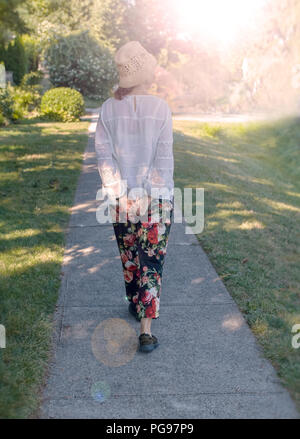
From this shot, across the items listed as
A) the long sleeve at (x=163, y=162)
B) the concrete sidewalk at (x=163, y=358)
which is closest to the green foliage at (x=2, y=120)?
the concrete sidewalk at (x=163, y=358)

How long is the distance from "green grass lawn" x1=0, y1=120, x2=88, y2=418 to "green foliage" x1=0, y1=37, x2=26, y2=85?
10853mm

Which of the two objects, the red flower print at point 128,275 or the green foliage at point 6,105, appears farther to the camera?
the green foliage at point 6,105

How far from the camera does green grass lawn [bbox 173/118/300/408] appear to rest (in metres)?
3.92

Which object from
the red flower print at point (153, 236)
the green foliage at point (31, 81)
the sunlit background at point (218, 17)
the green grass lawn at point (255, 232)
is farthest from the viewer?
the green foliage at point (31, 81)

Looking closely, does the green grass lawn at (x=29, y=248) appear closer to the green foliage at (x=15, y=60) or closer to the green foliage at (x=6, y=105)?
the green foliage at (x=6, y=105)

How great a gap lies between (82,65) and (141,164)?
2082 cm

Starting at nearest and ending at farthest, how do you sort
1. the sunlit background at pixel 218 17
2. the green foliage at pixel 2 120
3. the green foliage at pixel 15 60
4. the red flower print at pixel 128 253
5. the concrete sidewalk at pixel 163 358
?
the concrete sidewalk at pixel 163 358, the red flower print at pixel 128 253, the green foliage at pixel 2 120, the sunlit background at pixel 218 17, the green foliage at pixel 15 60

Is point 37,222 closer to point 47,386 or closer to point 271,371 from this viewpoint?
point 47,386

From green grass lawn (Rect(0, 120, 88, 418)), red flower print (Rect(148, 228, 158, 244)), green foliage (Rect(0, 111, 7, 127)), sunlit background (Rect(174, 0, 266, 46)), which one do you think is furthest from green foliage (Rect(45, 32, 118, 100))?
red flower print (Rect(148, 228, 158, 244))

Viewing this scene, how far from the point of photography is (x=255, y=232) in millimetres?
6418

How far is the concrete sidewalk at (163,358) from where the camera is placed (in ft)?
9.72

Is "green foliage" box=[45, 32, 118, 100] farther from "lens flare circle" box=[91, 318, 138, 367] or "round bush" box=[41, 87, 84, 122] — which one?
"lens flare circle" box=[91, 318, 138, 367]

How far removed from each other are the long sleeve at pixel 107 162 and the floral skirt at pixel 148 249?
273 millimetres
